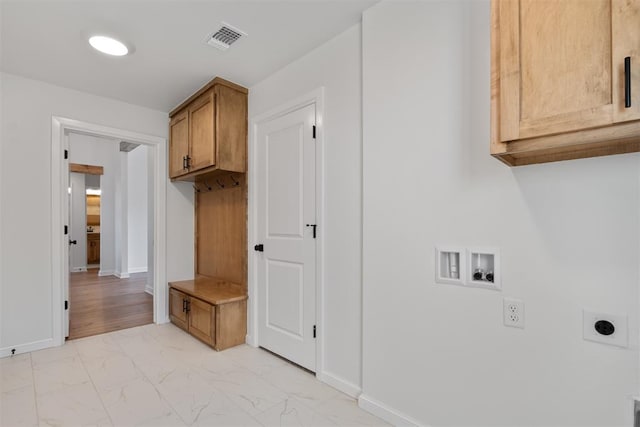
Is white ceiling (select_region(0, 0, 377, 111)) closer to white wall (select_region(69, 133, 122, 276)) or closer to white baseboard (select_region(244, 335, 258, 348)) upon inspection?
white baseboard (select_region(244, 335, 258, 348))

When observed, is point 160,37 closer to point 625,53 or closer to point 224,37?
point 224,37

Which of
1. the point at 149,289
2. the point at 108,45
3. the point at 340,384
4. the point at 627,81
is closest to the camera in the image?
the point at 627,81

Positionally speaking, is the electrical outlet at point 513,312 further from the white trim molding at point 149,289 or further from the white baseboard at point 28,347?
the white trim molding at point 149,289

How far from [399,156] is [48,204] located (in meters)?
3.26

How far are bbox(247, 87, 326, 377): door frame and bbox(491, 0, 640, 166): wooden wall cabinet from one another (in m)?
1.35

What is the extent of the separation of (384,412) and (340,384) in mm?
406

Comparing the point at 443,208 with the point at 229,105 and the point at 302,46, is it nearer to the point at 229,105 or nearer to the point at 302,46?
the point at 302,46

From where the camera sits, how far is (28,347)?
2.88m

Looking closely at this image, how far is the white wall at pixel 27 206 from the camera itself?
111 inches

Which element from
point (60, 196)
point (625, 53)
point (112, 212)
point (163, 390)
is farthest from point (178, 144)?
point (112, 212)

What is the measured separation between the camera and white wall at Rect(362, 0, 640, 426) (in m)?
1.22

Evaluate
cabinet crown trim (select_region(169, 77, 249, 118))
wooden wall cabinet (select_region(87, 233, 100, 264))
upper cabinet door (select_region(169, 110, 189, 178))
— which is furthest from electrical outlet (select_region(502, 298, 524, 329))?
wooden wall cabinet (select_region(87, 233, 100, 264))

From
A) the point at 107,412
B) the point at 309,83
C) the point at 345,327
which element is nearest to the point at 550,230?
the point at 345,327

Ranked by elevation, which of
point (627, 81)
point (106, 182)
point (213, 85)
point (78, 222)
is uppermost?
point (213, 85)
